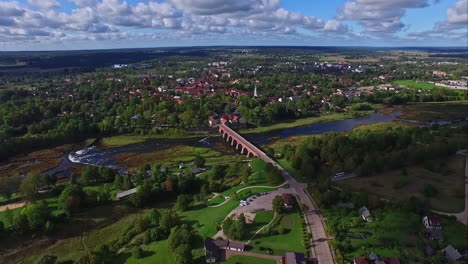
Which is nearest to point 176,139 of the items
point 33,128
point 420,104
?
point 33,128

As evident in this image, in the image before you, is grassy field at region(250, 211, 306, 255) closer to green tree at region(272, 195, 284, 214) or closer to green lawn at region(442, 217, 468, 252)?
green tree at region(272, 195, 284, 214)

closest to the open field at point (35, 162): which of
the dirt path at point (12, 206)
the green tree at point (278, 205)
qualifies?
the dirt path at point (12, 206)

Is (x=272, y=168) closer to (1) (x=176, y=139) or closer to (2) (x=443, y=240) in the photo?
(2) (x=443, y=240)

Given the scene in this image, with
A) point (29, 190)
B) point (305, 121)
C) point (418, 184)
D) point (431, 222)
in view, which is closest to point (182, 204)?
point (29, 190)

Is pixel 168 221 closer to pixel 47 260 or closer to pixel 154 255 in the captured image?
pixel 154 255

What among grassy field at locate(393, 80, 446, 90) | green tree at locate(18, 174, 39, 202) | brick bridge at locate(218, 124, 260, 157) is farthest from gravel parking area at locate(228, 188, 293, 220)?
grassy field at locate(393, 80, 446, 90)

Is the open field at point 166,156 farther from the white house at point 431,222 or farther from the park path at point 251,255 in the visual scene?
the white house at point 431,222
